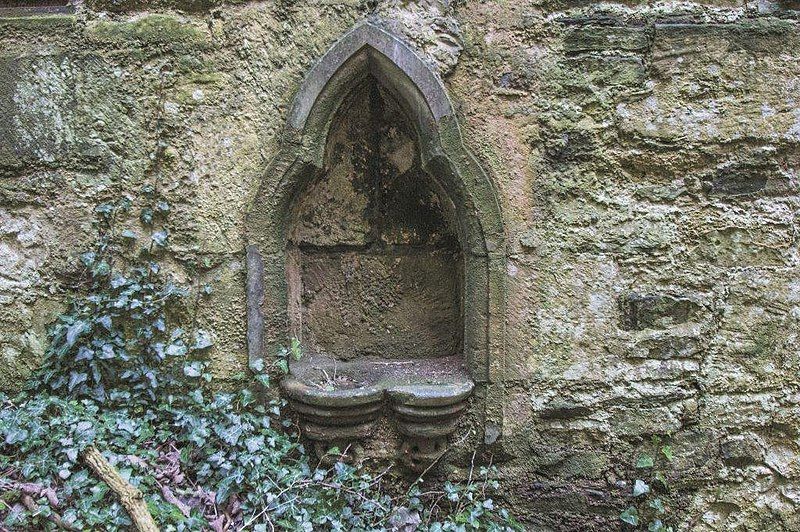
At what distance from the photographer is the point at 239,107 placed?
241 centimetres

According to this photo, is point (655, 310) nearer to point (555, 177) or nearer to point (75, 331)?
point (555, 177)

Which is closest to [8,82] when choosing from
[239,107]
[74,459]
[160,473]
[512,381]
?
[239,107]

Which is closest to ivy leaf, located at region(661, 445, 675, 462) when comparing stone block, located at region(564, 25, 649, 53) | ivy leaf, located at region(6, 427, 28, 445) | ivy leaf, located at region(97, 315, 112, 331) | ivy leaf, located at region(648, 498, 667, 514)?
ivy leaf, located at region(648, 498, 667, 514)

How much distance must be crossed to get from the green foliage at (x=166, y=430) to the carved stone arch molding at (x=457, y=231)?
19 cm

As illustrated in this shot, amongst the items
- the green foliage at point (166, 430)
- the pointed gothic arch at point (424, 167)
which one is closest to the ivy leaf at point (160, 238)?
the green foliage at point (166, 430)

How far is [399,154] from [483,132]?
437 mm

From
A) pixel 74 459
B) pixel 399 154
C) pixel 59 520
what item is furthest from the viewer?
pixel 399 154

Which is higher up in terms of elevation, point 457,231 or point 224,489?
point 457,231

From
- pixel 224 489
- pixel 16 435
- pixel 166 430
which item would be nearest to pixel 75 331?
pixel 16 435

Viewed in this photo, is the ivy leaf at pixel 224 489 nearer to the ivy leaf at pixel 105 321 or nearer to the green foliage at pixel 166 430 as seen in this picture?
the green foliage at pixel 166 430

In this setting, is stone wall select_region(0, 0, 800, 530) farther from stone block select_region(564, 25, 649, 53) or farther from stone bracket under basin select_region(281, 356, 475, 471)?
stone bracket under basin select_region(281, 356, 475, 471)

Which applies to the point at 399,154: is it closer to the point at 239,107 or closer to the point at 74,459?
the point at 239,107

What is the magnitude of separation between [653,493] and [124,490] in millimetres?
2240

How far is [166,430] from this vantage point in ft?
7.73
